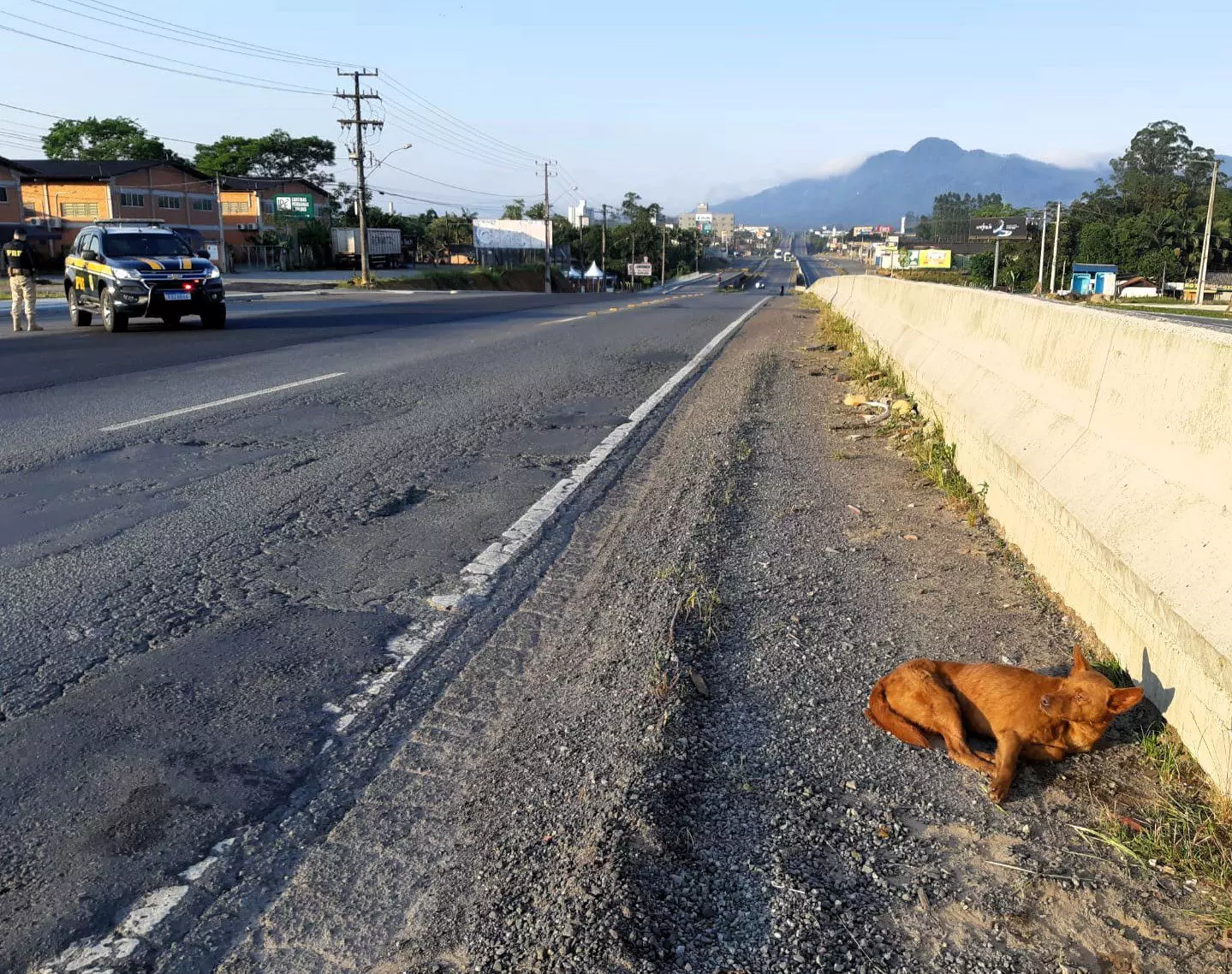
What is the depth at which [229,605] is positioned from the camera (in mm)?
4508

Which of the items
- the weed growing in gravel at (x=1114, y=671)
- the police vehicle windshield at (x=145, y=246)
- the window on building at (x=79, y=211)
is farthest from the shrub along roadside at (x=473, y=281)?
the weed growing in gravel at (x=1114, y=671)

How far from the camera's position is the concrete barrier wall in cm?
310

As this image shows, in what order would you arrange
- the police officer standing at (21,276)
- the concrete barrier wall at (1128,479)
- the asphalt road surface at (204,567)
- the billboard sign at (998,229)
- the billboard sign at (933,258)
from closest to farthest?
the asphalt road surface at (204,567)
the concrete barrier wall at (1128,479)
the police officer standing at (21,276)
the billboard sign at (998,229)
the billboard sign at (933,258)

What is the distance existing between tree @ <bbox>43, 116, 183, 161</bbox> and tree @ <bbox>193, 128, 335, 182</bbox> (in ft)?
24.1

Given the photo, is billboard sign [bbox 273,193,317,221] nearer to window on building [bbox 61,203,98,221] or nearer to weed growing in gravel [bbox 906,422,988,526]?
window on building [bbox 61,203,98,221]

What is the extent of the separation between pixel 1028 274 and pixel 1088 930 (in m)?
111

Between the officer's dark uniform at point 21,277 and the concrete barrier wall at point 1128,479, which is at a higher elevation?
the officer's dark uniform at point 21,277

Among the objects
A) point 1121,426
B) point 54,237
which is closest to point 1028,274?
point 54,237

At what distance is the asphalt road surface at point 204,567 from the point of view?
2883mm

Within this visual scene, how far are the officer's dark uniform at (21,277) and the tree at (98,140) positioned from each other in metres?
80.0

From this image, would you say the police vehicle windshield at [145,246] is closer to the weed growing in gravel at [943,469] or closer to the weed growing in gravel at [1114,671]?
the weed growing in gravel at [943,469]

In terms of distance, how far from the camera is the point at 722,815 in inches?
114

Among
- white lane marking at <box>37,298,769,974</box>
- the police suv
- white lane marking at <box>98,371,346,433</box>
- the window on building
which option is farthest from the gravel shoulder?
the window on building

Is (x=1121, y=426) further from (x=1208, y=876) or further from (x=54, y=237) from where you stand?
(x=54, y=237)
